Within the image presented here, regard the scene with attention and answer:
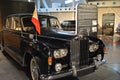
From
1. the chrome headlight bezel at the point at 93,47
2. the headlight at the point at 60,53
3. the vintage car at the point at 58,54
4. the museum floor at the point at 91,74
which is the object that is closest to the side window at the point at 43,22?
the vintage car at the point at 58,54

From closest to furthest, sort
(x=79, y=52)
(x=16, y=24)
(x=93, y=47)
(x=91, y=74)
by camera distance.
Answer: (x=79, y=52) < (x=93, y=47) < (x=91, y=74) < (x=16, y=24)

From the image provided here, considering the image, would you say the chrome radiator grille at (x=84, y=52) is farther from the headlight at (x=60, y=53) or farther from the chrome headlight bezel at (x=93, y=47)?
the headlight at (x=60, y=53)

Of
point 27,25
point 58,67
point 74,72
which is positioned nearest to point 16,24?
point 27,25

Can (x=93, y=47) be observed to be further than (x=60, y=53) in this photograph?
Yes

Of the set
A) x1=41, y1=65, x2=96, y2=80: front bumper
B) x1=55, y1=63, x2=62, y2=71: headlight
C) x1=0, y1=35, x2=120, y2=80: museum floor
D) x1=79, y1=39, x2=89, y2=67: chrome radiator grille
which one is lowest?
x1=0, y1=35, x2=120, y2=80: museum floor

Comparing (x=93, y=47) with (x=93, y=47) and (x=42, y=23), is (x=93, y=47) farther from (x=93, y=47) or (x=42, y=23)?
(x=42, y=23)

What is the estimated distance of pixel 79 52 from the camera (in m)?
3.37

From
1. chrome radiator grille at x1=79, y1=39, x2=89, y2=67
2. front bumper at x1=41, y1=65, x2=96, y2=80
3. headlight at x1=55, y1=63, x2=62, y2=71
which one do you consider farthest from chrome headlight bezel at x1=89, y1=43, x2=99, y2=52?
headlight at x1=55, y1=63, x2=62, y2=71

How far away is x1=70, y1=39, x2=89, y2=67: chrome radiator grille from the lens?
325 centimetres

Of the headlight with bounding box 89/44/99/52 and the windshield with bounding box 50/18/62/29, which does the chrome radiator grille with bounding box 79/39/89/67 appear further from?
the windshield with bounding box 50/18/62/29

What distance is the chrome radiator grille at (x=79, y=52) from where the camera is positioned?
3.25m

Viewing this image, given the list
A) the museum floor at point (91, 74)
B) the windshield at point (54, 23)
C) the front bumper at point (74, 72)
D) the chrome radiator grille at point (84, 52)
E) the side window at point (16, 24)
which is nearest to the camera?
the front bumper at point (74, 72)

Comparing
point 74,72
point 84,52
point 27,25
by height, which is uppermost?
point 27,25

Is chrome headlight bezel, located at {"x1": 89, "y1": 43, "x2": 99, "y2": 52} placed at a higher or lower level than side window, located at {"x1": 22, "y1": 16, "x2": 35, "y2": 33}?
lower
